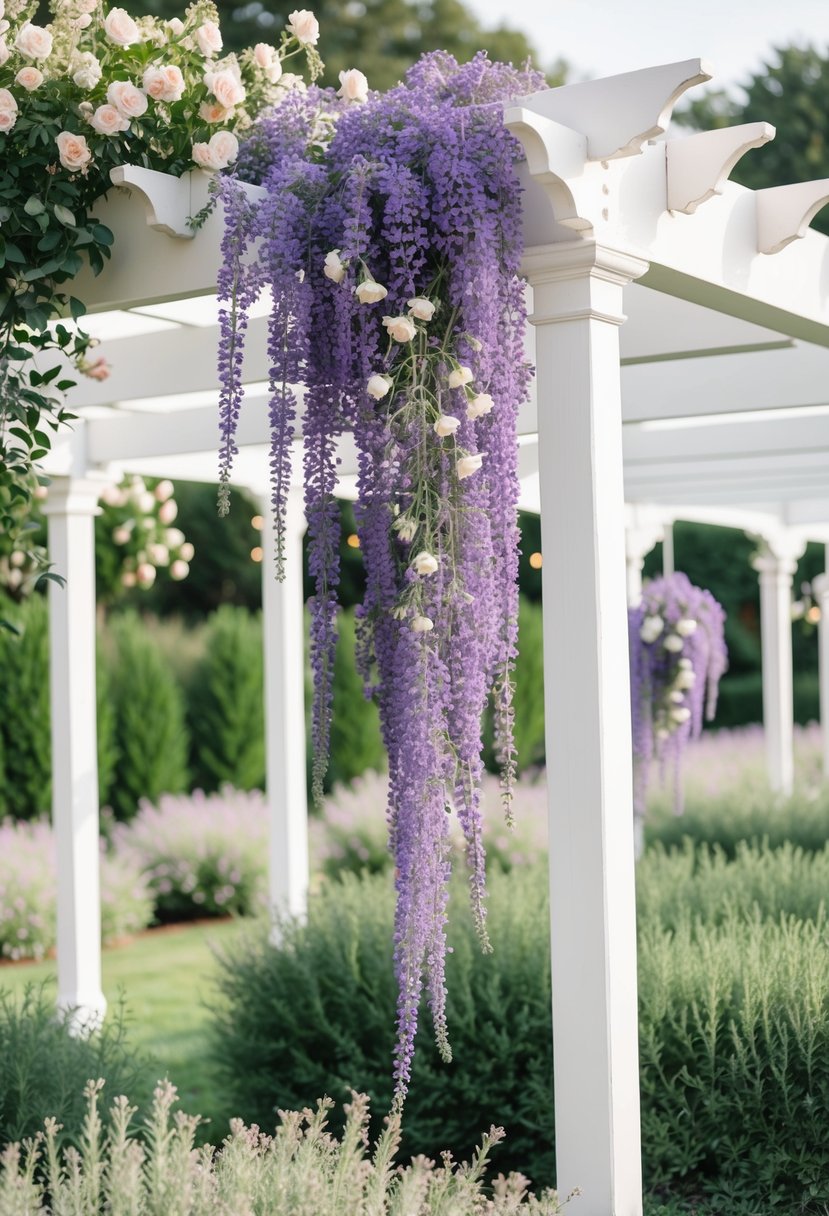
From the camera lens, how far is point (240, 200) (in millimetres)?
2914

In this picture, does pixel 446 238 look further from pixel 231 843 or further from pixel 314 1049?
pixel 231 843

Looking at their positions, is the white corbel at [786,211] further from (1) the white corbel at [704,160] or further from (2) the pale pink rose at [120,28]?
(2) the pale pink rose at [120,28]

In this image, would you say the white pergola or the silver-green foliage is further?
the white pergola

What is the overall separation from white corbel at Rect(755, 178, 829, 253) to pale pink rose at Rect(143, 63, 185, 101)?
55.0 inches

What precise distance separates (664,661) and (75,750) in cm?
348

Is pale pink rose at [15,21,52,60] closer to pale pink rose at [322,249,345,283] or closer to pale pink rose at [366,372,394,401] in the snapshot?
pale pink rose at [322,249,345,283]

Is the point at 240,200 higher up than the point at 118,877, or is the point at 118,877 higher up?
the point at 240,200

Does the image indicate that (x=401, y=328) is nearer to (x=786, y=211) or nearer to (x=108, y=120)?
(x=108, y=120)

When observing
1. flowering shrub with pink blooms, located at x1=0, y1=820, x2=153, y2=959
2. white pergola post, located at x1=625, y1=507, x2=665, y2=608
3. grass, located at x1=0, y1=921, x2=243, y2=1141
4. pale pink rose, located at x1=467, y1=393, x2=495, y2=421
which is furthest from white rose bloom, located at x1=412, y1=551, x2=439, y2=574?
flowering shrub with pink blooms, located at x1=0, y1=820, x2=153, y2=959

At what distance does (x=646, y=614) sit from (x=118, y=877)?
4.01m

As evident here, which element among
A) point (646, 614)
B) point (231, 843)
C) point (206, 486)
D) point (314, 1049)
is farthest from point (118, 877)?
point (206, 486)

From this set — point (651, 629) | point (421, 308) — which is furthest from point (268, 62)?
point (651, 629)

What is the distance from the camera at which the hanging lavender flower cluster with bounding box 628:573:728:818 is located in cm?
771

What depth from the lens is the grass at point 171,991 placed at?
570 centimetres
